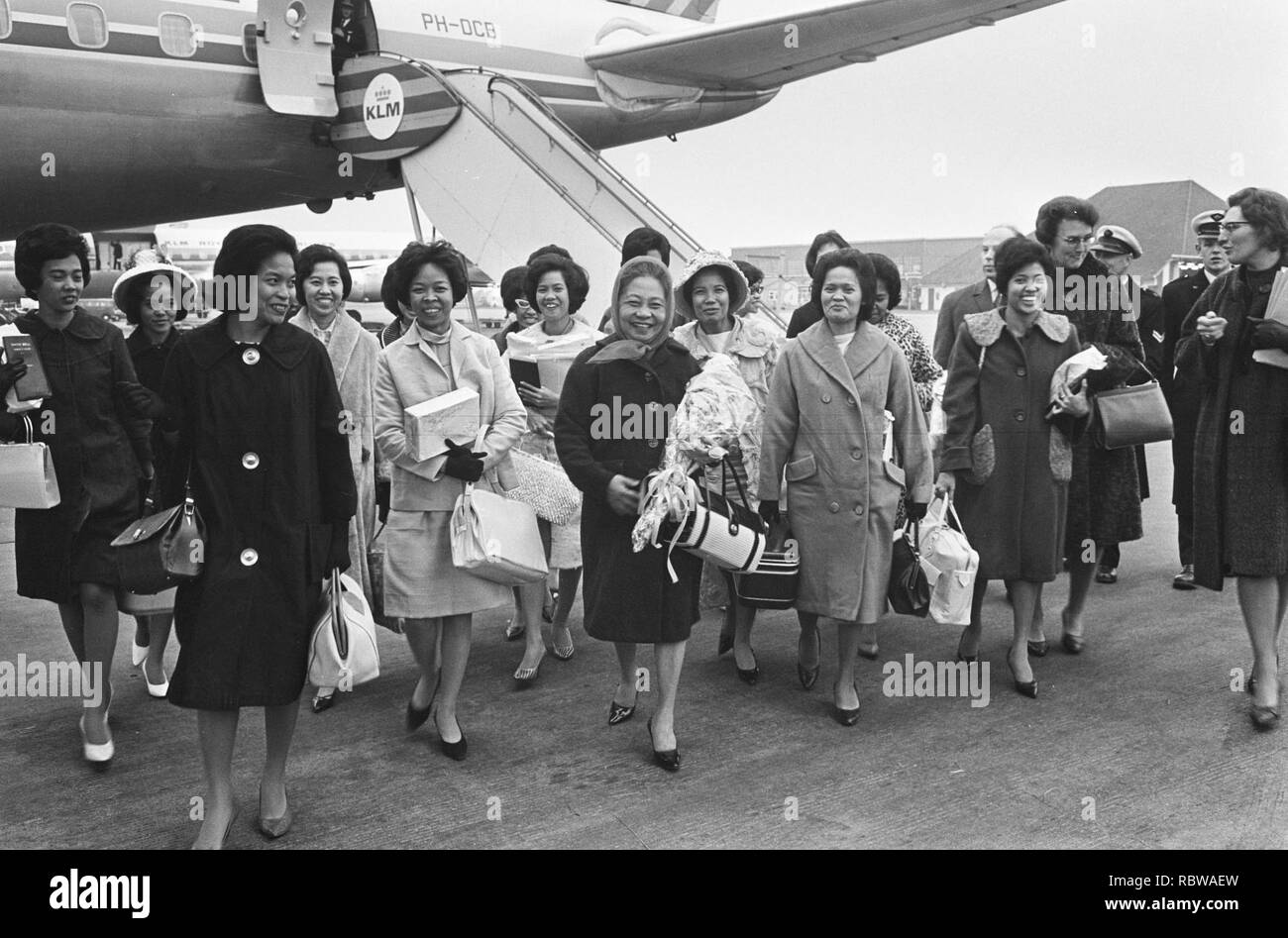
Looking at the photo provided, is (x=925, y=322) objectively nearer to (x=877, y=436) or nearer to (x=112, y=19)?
(x=877, y=436)

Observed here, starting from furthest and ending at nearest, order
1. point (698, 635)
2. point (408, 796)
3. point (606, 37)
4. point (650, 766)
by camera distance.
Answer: point (606, 37)
point (698, 635)
point (650, 766)
point (408, 796)

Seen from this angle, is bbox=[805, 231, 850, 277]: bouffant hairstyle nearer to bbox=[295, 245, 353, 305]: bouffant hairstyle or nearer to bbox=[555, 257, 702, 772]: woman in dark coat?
bbox=[555, 257, 702, 772]: woman in dark coat

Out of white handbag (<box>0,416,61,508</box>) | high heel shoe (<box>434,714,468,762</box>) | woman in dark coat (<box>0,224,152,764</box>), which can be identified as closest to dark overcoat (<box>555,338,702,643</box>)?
high heel shoe (<box>434,714,468,762</box>)

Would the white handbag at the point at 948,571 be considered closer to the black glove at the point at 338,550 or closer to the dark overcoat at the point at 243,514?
the black glove at the point at 338,550

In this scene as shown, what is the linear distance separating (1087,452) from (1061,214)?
3.62ft

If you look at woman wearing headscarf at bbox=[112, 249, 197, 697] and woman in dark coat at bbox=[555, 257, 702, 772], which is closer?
woman in dark coat at bbox=[555, 257, 702, 772]

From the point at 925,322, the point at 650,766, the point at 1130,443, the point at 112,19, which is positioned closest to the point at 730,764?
the point at 650,766

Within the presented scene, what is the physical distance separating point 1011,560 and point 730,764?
1597 millimetres

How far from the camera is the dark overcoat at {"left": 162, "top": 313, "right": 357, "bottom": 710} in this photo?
3.01 m

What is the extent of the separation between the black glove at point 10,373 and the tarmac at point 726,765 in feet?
4.32

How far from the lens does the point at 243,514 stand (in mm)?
Result: 3057

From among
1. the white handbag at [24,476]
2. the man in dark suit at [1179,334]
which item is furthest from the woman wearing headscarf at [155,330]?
the man in dark suit at [1179,334]

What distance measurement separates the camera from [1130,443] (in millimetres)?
4645

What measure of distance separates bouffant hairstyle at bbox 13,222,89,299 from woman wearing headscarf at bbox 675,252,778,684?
2.34 meters
